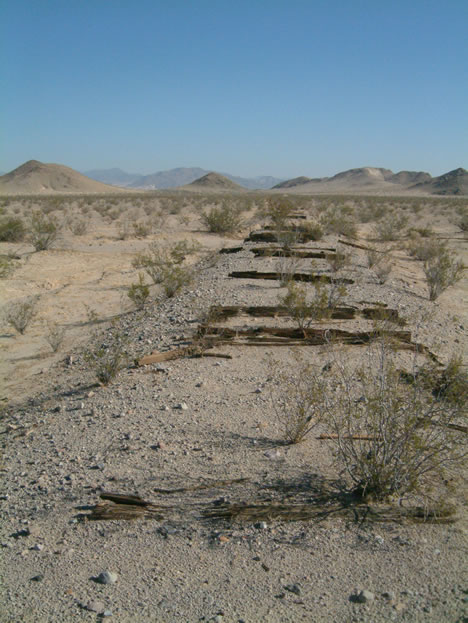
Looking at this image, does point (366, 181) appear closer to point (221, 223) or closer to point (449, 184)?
point (449, 184)

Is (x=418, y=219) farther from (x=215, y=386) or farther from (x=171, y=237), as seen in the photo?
(x=215, y=386)

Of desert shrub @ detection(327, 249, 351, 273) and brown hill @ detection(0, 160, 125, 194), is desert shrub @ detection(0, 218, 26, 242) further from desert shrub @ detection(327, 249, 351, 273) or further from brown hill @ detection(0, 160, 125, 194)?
brown hill @ detection(0, 160, 125, 194)

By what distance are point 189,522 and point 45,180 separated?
99431 mm

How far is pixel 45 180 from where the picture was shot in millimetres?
93125

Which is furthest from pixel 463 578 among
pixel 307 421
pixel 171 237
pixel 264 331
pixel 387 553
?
pixel 171 237

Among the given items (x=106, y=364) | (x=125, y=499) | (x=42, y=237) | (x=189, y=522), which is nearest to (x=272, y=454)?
(x=189, y=522)

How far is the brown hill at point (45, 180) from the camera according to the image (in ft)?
292

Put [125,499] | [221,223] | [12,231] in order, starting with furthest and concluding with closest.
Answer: [221,223], [12,231], [125,499]

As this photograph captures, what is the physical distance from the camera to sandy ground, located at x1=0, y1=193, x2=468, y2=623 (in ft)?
10.1

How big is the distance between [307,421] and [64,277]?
1133 cm

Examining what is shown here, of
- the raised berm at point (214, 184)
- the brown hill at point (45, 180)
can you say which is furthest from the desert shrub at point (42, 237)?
the raised berm at point (214, 184)

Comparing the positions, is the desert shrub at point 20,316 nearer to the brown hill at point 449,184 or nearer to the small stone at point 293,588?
the small stone at point 293,588

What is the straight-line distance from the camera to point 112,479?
168 inches

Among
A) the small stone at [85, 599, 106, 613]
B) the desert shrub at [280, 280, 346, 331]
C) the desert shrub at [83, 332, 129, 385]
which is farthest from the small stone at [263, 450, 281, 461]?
the desert shrub at [280, 280, 346, 331]
